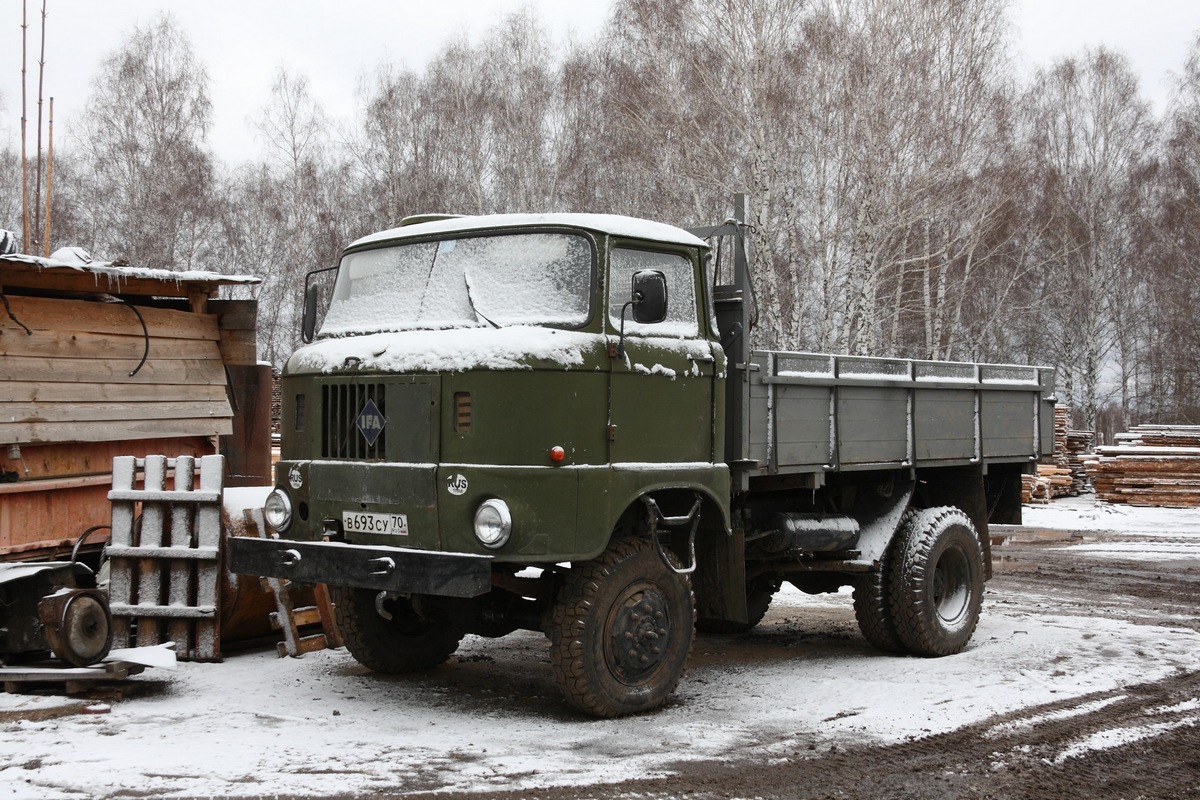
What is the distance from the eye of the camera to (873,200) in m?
23.5

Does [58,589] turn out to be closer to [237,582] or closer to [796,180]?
[237,582]

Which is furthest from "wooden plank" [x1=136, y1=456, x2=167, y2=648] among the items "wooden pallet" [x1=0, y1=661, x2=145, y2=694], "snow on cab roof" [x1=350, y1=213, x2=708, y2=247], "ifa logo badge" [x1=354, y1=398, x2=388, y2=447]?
"snow on cab roof" [x1=350, y1=213, x2=708, y2=247]

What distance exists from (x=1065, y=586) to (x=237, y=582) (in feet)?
28.9

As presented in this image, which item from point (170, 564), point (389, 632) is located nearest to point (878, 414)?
point (389, 632)

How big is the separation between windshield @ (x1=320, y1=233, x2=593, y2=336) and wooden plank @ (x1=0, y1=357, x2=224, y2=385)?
10.3ft

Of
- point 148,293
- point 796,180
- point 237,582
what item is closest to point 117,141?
point 796,180

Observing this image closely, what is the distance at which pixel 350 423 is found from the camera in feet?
21.4

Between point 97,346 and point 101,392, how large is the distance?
0.37m

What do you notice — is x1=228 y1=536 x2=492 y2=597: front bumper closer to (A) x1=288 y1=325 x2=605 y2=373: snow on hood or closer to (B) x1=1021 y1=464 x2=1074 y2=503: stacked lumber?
(A) x1=288 y1=325 x2=605 y2=373: snow on hood

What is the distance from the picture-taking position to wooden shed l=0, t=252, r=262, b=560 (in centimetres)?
876

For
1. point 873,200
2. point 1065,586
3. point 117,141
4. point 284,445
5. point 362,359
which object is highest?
point 117,141

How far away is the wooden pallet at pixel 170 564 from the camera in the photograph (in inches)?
302

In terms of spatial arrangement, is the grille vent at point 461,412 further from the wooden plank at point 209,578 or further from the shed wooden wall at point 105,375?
the shed wooden wall at point 105,375

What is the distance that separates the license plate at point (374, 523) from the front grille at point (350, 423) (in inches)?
12.9
